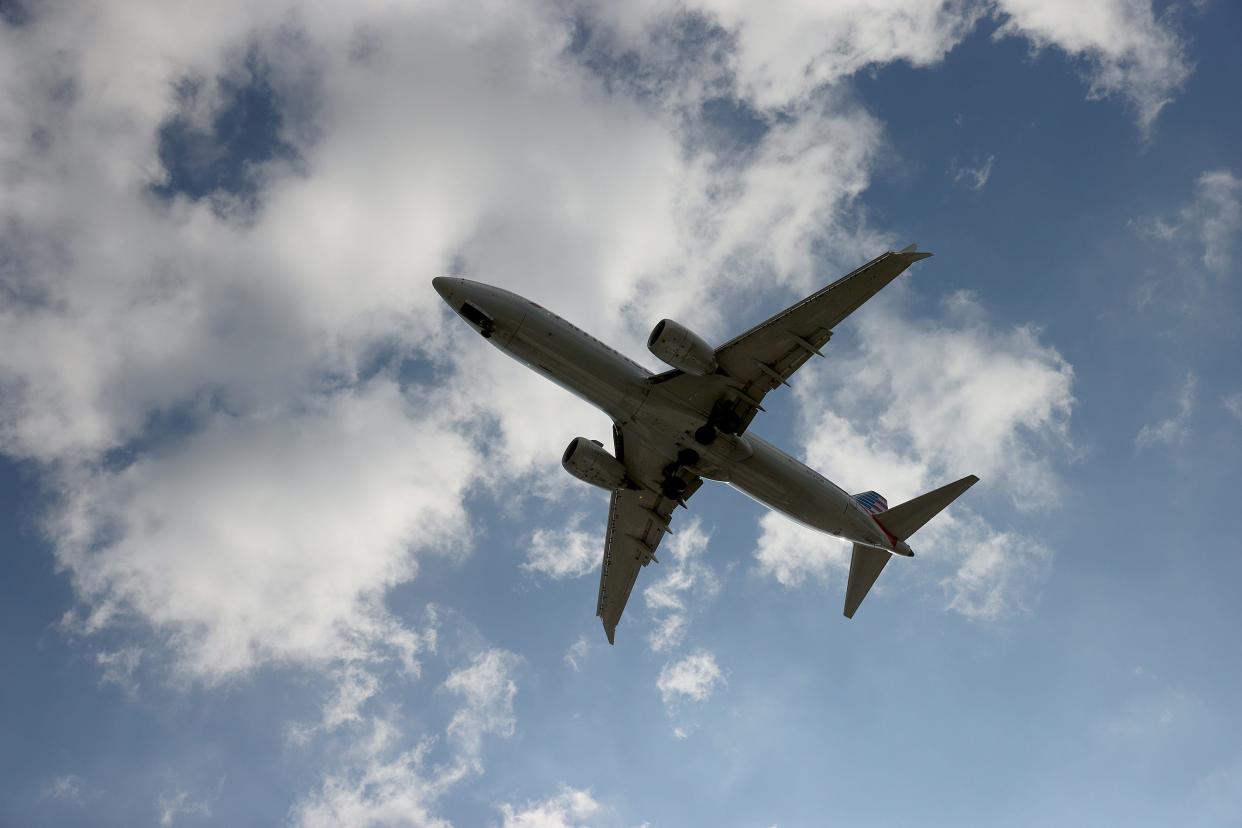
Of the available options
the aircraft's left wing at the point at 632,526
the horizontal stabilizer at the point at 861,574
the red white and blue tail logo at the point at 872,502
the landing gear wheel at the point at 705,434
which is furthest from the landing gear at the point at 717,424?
the horizontal stabilizer at the point at 861,574

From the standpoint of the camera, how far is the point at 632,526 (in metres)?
46.6

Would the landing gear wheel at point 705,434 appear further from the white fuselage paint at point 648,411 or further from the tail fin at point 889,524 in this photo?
the tail fin at point 889,524

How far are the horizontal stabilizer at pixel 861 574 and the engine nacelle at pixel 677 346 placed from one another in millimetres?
15546

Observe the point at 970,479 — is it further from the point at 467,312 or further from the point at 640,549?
the point at 467,312

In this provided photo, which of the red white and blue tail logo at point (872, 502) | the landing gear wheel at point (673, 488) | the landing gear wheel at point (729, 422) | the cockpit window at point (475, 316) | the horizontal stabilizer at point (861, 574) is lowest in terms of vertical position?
the horizontal stabilizer at point (861, 574)

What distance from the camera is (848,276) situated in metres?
35.2

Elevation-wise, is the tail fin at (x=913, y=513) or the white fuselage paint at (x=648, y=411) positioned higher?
the white fuselage paint at (x=648, y=411)

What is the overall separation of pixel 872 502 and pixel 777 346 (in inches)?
452

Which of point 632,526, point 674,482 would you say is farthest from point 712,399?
point 632,526

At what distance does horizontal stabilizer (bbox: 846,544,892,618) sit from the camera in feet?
Answer: 145

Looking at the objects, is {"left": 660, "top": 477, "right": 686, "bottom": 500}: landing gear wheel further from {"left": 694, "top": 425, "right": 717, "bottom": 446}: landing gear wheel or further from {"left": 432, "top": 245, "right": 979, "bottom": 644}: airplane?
{"left": 694, "top": 425, "right": 717, "bottom": 446}: landing gear wheel

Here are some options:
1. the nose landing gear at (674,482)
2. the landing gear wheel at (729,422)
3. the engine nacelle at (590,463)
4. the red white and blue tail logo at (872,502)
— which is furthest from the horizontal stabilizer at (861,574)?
the engine nacelle at (590,463)

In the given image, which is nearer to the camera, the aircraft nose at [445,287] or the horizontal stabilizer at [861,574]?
the aircraft nose at [445,287]

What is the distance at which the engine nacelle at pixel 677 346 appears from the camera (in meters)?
36.1
